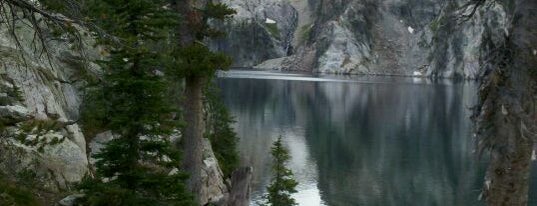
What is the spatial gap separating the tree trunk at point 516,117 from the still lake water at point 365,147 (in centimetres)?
1431

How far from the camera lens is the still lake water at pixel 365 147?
46219mm

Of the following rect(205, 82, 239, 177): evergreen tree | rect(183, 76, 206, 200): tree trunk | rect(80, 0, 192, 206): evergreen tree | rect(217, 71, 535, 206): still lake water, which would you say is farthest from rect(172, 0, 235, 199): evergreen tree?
rect(205, 82, 239, 177): evergreen tree

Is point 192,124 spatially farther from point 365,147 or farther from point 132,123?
point 365,147

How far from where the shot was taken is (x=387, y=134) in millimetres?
73438

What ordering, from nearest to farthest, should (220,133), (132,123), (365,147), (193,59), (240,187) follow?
(132,123) < (193,59) < (240,187) < (220,133) < (365,147)

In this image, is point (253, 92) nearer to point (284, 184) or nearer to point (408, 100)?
point (408, 100)

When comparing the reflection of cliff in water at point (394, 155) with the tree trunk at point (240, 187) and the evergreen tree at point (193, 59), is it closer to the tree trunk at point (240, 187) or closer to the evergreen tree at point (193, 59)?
the tree trunk at point (240, 187)

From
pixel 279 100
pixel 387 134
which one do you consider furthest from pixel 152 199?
pixel 279 100

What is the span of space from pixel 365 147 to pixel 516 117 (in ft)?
188

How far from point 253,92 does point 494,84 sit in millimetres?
111291

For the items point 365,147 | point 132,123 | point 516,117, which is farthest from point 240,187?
point 365,147

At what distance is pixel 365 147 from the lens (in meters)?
64.4

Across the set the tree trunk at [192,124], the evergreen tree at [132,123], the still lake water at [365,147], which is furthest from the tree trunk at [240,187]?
the evergreen tree at [132,123]

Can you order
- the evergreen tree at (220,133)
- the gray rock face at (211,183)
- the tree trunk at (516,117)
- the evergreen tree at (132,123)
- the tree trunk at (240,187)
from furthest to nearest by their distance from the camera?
the evergreen tree at (220,133), the gray rock face at (211,183), the tree trunk at (240,187), the evergreen tree at (132,123), the tree trunk at (516,117)
